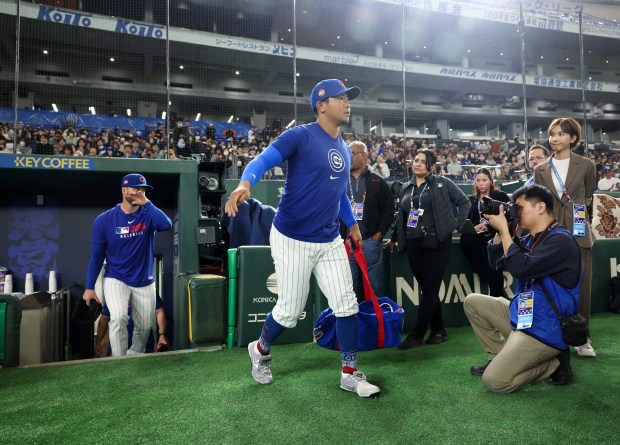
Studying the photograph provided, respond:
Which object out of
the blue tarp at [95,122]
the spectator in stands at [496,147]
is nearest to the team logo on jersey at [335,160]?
the blue tarp at [95,122]

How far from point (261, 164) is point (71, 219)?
15.2 ft

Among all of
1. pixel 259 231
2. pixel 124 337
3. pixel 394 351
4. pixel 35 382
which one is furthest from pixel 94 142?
pixel 394 351

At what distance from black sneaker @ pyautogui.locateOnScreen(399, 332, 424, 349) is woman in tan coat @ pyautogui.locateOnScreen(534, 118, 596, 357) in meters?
1.18

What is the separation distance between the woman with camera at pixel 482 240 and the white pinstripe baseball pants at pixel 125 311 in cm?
331

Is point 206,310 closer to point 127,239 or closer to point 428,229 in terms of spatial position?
point 127,239

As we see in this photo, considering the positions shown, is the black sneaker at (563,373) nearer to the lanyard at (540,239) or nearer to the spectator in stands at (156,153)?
the lanyard at (540,239)

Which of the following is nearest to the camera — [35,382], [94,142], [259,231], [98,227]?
[35,382]

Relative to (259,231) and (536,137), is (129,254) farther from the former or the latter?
(536,137)

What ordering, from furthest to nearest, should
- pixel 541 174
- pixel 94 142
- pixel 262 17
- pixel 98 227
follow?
pixel 262 17 < pixel 94 142 < pixel 98 227 < pixel 541 174

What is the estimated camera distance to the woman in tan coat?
128 inches

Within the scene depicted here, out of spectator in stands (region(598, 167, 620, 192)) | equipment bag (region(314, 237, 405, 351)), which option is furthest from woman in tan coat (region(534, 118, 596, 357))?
spectator in stands (region(598, 167, 620, 192))

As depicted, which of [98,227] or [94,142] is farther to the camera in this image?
[94,142]

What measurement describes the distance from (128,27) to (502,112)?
19550 millimetres

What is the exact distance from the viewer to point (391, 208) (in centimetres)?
404
